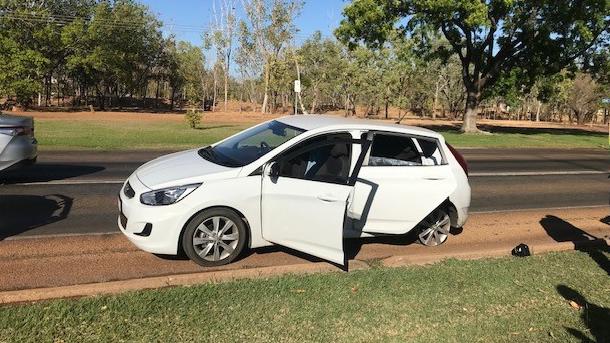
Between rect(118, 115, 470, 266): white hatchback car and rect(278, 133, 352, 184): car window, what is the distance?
0.01 metres

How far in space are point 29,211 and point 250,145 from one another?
3716mm

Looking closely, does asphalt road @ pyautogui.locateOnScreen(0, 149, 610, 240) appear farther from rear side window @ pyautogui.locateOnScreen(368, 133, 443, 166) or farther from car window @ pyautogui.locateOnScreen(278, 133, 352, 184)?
rear side window @ pyautogui.locateOnScreen(368, 133, 443, 166)

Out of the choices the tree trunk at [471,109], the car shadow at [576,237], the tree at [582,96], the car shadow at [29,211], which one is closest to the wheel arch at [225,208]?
the car shadow at [29,211]

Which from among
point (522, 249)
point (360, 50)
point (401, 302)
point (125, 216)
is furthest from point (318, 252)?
point (360, 50)

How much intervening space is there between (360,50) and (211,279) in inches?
1879

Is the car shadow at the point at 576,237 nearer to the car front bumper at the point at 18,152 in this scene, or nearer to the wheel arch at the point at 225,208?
the wheel arch at the point at 225,208

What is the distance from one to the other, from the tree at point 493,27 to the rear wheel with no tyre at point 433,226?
876 inches

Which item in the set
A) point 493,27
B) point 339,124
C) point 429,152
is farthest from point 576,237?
point 493,27

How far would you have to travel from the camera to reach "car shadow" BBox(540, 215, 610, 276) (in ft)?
22.7

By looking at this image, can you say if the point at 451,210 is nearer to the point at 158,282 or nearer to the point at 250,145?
the point at 250,145

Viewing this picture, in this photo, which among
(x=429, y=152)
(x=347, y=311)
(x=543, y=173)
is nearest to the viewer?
(x=347, y=311)

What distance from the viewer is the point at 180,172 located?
240 inches

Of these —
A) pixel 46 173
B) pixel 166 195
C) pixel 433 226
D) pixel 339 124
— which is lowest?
pixel 46 173

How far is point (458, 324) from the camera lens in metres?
4.76
